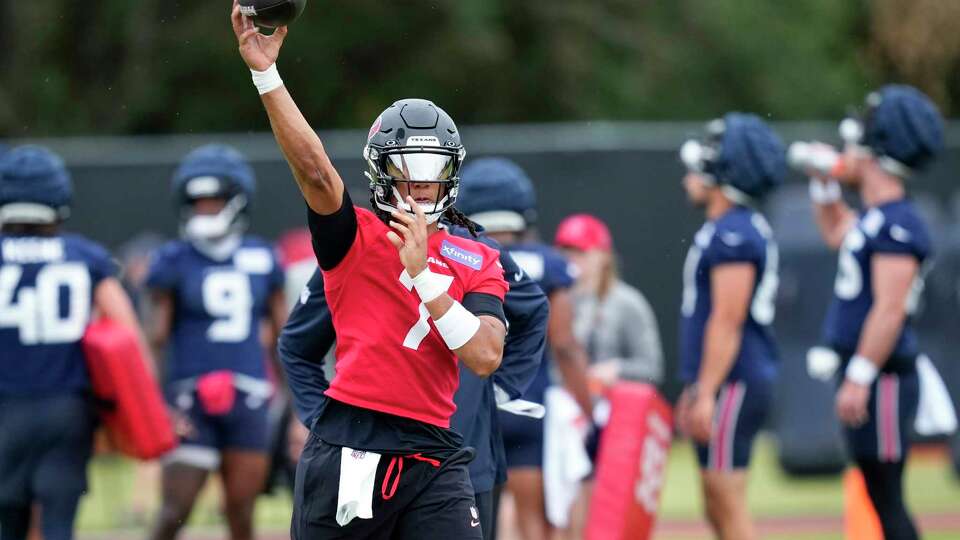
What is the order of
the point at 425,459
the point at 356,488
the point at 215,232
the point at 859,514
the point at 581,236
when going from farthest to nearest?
the point at 581,236
the point at 215,232
the point at 859,514
the point at 425,459
the point at 356,488

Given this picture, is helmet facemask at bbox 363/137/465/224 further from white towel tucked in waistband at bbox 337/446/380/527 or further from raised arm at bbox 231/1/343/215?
white towel tucked in waistband at bbox 337/446/380/527

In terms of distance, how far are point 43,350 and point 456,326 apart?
313 centimetres

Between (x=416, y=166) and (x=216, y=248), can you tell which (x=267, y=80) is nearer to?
(x=416, y=166)

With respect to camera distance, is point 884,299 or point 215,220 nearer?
point 884,299

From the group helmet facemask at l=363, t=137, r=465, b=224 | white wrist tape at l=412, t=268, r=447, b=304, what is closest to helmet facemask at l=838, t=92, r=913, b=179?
helmet facemask at l=363, t=137, r=465, b=224

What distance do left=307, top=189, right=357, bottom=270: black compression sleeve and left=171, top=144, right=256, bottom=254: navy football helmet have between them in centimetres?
371

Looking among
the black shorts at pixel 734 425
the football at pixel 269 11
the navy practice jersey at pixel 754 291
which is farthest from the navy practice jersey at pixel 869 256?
the football at pixel 269 11

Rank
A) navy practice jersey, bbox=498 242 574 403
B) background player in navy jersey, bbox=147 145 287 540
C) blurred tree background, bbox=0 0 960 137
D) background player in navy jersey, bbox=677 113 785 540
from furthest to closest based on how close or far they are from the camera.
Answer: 1. blurred tree background, bbox=0 0 960 137
2. background player in navy jersey, bbox=147 145 287 540
3. background player in navy jersey, bbox=677 113 785 540
4. navy practice jersey, bbox=498 242 574 403

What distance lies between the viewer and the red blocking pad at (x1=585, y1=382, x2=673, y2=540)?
321 inches

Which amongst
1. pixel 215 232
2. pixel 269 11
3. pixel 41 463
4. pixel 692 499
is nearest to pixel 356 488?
Answer: pixel 269 11

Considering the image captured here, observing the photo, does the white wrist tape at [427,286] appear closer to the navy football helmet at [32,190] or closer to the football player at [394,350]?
the football player at [394,350]

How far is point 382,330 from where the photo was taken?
16.2ft

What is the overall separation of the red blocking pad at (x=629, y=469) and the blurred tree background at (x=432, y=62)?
13.5 meters

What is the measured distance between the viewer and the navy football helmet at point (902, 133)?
7906 millimetres
